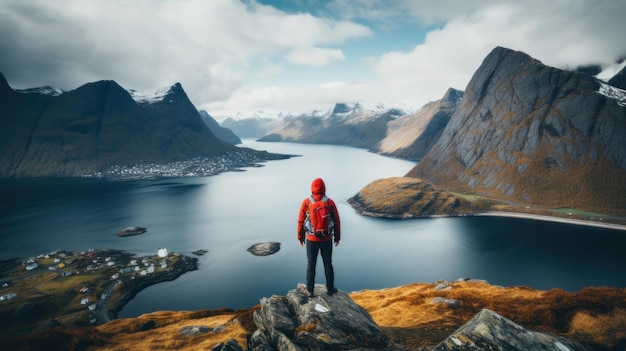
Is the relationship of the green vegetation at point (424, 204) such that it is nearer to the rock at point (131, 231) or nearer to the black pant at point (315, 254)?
the rock at point (131, 231)

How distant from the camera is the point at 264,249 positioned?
109 meters

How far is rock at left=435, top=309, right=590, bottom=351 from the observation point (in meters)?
13.0

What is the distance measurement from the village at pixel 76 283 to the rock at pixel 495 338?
74828mm

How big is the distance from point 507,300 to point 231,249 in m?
98.4

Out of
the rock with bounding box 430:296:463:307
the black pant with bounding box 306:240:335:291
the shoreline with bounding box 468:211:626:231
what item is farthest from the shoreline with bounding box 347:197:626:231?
the black pant with bounding box 306:240:335:291

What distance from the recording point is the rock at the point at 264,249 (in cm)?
10712

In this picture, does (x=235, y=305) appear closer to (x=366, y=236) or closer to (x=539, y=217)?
(x=366, y=236)

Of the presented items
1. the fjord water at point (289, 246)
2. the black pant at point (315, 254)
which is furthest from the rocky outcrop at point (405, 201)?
the black pant at point (315, 254)

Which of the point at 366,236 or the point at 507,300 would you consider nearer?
the point at 507,300

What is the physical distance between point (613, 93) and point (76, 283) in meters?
288

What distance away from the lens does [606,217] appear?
450 feet

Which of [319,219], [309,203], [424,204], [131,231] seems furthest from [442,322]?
[424,204]

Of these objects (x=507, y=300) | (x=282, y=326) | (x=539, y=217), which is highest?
(x=282, y=326)

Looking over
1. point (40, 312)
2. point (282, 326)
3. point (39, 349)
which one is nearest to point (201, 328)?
point (39, 349)
